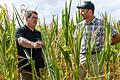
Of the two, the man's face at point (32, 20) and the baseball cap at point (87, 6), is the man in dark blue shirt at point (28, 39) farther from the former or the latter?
the baseball cap at point (87, 6)

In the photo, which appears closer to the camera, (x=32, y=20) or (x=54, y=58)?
(x=54, y=58)

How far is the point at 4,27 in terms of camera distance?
2762 mm

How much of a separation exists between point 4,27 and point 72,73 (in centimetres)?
80

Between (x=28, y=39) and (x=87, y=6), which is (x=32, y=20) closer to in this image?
(x=28, y=39)

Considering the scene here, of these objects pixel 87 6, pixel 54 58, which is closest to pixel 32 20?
pixel 87 6

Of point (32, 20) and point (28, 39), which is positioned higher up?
point (32, 20)

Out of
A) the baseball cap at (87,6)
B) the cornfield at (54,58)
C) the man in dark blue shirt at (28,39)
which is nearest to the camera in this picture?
the cornfield at (54,58)

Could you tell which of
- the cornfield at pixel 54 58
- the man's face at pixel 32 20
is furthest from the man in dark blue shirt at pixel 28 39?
the cornfield at pixel 54 58

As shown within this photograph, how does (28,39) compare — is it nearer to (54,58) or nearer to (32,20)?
(32,20)

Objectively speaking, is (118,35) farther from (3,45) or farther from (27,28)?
(3,45)

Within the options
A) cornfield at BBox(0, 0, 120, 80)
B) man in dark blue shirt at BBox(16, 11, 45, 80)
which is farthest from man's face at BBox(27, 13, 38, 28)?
cornfield at BBox(0, 0, 120, 80)

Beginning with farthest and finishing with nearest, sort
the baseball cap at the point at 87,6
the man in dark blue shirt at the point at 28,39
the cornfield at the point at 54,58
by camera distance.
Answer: the baseball cap at the point at 87,6 → the man in dark blue shirt at the point at 28,39 → the cornfield at the point at 54,58

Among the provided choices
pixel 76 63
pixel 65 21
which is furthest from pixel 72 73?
pixel 65 21

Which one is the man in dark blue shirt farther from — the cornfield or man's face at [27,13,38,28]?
the cornfield
